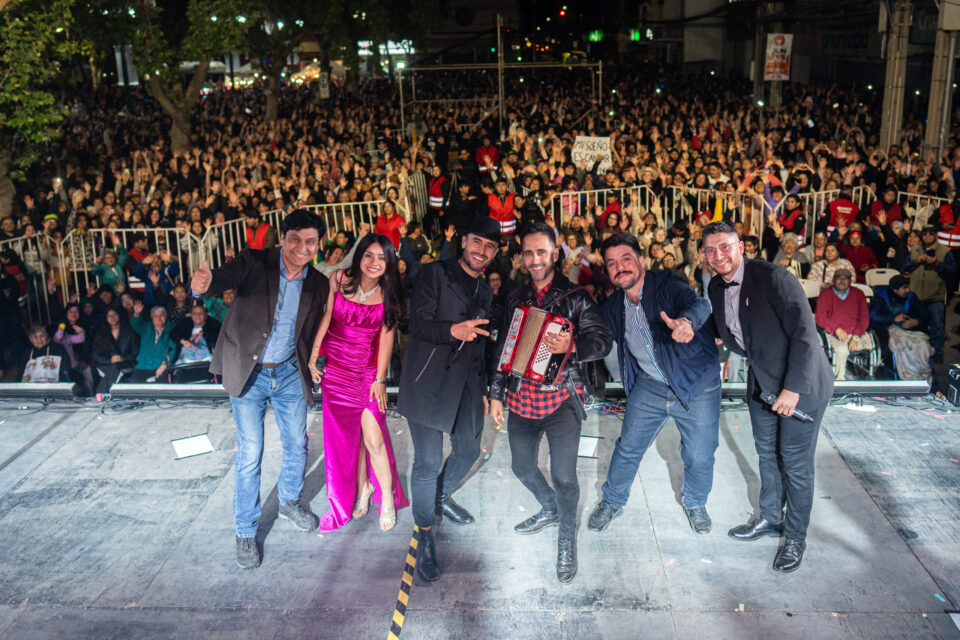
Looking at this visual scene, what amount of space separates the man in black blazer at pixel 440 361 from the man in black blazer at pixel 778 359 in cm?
126

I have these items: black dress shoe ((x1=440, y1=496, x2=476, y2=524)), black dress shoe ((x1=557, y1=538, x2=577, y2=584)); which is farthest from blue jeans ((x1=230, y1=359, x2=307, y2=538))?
black dress shoe ((x1=557, y1=538, x2=577, y2=584))

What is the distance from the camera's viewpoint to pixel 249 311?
4699 mm

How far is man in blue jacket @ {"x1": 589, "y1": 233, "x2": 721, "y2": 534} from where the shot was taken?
452 cm

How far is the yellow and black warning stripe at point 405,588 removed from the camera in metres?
4.20

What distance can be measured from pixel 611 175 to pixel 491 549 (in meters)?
8.34

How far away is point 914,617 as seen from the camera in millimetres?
4168

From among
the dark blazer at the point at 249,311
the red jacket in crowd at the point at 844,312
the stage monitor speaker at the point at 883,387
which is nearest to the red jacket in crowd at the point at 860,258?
the red jacket in crowd at the point at 844,312

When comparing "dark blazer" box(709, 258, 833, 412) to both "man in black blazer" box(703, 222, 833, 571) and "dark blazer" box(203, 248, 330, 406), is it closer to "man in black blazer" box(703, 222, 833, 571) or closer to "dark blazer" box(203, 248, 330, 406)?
"man in black blazer" box(703, 222, 833, 571)

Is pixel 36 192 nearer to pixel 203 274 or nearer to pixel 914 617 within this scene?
pixel 203 274

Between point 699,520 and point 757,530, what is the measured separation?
334 mm

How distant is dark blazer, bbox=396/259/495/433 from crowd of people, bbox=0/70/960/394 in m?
0.56

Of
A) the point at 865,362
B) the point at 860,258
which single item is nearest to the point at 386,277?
Result: the point at 865,362

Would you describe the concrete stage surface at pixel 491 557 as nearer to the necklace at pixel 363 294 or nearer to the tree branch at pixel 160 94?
the necklace at pixel 363 294

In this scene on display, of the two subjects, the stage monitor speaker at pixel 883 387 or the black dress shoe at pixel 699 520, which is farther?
the stage monitor speaker at pixel 883 387
